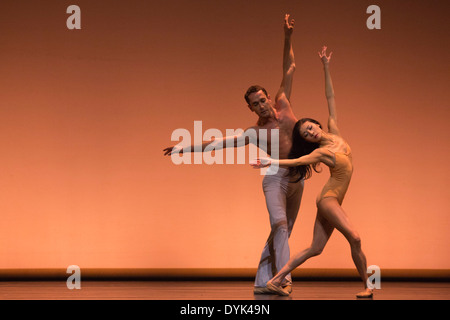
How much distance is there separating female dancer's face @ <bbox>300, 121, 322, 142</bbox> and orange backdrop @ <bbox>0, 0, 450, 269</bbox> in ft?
4.93

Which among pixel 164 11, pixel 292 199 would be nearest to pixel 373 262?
pixel 292 199

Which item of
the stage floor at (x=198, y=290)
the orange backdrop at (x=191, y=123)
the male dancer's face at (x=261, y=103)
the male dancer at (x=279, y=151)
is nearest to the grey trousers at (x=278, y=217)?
the male dancer at (x=279, y=151)

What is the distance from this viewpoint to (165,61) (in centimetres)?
473

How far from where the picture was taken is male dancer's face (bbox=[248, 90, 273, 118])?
3.46 meters

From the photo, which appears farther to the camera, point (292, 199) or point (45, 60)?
point (45, 60)

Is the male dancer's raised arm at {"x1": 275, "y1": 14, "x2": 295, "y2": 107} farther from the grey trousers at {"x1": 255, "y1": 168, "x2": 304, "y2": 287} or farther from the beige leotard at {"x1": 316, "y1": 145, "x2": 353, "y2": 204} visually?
the beige leotard at {"x1": 316, "y1": 145, "x2": 353, "y2": 204}

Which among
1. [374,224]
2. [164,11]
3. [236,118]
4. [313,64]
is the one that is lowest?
[374,224]

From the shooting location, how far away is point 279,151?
3.55 meters

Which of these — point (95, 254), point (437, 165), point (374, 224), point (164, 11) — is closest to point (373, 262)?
point (374, 224)

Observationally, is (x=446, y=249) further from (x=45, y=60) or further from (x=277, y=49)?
(x=45, y=60)

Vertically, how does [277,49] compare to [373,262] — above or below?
above

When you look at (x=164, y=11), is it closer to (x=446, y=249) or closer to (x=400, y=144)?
(x=400, y=144)

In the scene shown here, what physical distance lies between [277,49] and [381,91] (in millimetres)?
937

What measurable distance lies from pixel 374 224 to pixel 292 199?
129cm
